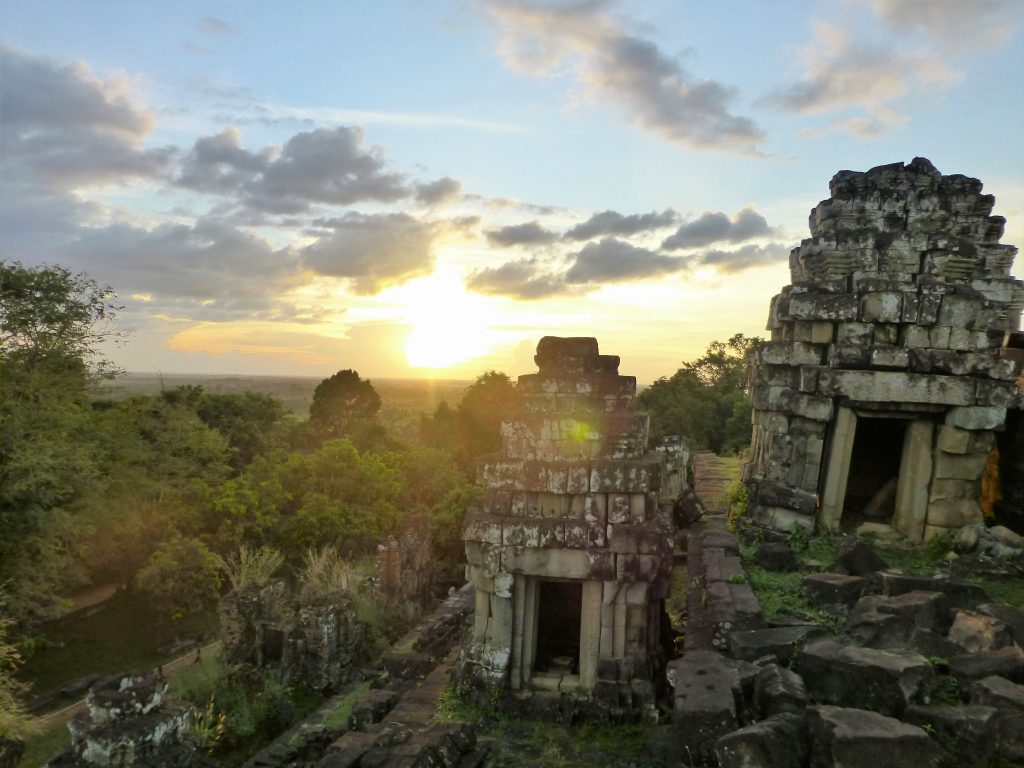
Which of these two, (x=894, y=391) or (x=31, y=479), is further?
(x=31, y=479)

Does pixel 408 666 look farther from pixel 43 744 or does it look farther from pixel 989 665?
pixel 989 665

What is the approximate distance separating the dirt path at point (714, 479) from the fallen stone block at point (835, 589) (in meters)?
4.47

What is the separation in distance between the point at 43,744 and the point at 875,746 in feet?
51.6

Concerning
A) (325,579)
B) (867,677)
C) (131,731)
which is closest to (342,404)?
(325,579)

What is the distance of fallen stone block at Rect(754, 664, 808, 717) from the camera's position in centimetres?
510

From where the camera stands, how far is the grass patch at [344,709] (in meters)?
11.0

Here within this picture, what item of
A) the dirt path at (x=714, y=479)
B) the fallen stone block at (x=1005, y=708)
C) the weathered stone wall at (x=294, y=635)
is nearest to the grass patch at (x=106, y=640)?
the weathered stone wall at (x=294, y=635)

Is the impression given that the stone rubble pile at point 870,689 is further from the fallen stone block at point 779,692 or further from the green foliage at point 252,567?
the green foliage at point 252,567

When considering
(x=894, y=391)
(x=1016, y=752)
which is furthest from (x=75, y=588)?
(x=1016, y=752)

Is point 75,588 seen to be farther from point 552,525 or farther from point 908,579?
point 908,579

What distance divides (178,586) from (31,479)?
4.96 meters

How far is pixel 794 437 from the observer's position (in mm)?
10922

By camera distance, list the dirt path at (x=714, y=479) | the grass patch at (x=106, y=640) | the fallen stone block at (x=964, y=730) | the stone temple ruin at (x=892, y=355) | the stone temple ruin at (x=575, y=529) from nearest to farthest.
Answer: the fallen stone block at (x=964, y=730)
the stone temple ruin at (x=575, y=529)
the stone temple ruin at (x=892, y=355)
the dirt path at (x=714, y=479)
the grass patch at (x=106, y=640)

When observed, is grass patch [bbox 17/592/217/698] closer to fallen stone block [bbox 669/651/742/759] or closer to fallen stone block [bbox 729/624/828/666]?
fallen stone block [bbox 729/624/828/666]
